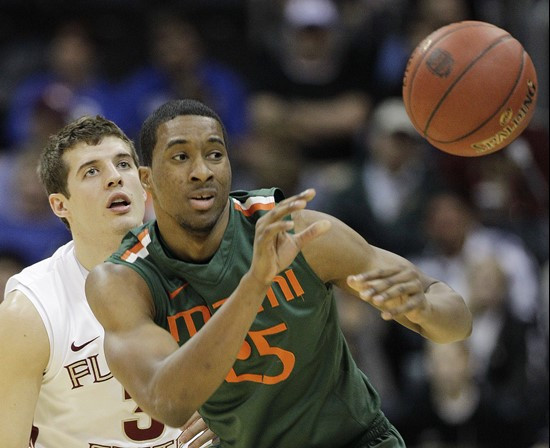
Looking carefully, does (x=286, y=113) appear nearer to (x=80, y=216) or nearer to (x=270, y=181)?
(x=270, y=181)

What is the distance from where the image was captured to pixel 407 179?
29.0ft

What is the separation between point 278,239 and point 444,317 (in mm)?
878

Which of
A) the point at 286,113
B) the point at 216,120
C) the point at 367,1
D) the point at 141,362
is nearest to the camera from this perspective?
the point at 141,362

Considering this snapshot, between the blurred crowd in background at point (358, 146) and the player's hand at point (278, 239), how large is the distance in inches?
171

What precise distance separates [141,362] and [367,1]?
7199 mm

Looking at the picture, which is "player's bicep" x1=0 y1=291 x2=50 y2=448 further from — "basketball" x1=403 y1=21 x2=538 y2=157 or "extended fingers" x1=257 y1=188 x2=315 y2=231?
"basketball" x1=403 y1=21 x2=538 y2=157

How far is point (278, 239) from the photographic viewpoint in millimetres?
3457

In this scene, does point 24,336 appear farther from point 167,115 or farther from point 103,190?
point 167,115

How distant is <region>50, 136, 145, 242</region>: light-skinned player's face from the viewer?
5160 mm

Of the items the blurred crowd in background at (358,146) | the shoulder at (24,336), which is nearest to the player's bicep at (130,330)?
the shoulder at (24,336)

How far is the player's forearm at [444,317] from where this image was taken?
154 inches

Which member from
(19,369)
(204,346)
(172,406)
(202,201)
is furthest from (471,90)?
(19,369)

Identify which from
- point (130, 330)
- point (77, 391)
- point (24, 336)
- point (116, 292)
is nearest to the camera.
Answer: point (130, 330)

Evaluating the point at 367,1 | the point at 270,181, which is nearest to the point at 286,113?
the point at 270,181
